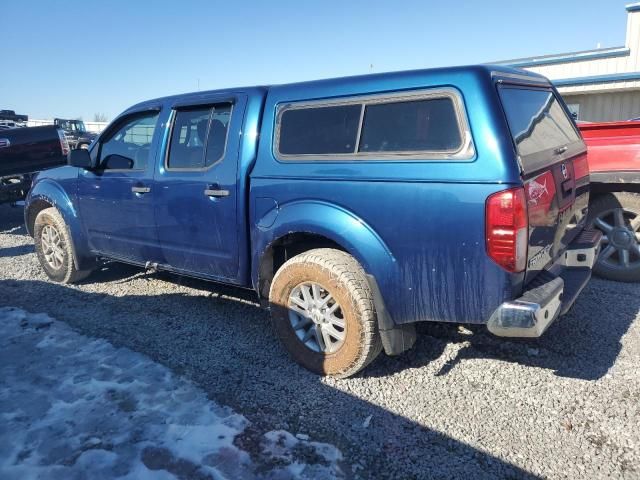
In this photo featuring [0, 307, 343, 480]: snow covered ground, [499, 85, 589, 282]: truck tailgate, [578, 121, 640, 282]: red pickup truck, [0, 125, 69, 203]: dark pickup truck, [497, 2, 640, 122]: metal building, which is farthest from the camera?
[497, 2, 640, 122]: metal building

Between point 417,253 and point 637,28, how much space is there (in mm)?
13960

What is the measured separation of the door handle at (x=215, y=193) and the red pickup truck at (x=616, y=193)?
356 centimetres

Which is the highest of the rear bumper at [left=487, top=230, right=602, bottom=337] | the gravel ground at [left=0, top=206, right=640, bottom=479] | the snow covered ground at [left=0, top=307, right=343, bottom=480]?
the rear bumper at [left=487, top=230, right=602, bottom=337]

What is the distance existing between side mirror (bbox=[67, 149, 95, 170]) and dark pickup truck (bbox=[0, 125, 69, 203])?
4686 millimetres

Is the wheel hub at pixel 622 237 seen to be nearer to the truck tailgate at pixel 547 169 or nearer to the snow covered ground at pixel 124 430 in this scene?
the truck tailgate at pixel 547 169

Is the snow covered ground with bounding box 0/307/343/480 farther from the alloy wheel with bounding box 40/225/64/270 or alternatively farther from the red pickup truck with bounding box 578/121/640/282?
the red pickup truck with bounding box 578/121/640/282

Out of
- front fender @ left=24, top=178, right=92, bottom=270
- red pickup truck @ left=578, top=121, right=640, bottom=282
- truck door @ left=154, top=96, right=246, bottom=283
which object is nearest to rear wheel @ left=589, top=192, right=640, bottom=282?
red pickup truck @ left=578, top=121, right=640, bottom=282

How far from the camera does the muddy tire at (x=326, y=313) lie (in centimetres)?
318

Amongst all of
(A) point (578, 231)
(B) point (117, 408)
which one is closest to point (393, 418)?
(B) point (117, 408)

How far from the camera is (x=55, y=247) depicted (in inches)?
219

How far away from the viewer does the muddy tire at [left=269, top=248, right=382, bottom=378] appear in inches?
125

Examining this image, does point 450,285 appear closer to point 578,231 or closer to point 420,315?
point 420,315

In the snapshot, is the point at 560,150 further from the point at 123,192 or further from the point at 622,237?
the point at 123,192

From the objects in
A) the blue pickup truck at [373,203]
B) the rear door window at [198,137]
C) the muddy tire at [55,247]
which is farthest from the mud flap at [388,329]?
the muddy tire at [55,247]
